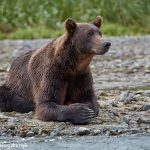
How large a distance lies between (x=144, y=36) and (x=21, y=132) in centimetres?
1231

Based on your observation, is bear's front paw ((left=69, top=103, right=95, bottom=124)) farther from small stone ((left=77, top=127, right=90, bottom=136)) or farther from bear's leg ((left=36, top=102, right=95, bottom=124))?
small stone ((left=77, top=127, right=90, bottom=136))

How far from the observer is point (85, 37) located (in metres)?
8.29

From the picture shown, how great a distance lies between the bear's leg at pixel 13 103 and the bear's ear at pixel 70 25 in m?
0.98

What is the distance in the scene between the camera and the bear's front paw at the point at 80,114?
782 centimetres

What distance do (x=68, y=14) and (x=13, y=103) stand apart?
42.3ft

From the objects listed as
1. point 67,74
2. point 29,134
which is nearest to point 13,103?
point 67,74

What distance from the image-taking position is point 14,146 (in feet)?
23.0

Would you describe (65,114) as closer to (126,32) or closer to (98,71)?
(98,71)

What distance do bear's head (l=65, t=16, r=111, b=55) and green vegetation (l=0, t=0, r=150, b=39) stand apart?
12.6 m

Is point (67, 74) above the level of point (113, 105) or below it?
above

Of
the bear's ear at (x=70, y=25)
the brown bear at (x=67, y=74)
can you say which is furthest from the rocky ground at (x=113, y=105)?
the bear's ear at (x=70, y=25)

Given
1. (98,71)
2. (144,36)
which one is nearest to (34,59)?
(98,71)

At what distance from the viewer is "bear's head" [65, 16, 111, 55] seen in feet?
26.7

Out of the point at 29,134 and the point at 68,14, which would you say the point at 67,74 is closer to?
the point at 29,134
